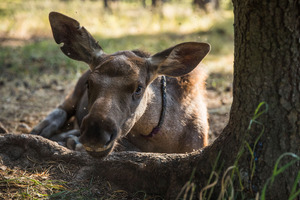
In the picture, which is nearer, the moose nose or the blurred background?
the moose nose

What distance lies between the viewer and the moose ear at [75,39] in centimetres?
446

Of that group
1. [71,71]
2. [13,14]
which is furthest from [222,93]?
[13,14]

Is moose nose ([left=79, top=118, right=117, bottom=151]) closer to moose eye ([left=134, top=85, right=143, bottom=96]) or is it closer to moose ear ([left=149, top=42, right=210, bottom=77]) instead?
moose eye ([left=134, top=85, right=143, bottom=96])

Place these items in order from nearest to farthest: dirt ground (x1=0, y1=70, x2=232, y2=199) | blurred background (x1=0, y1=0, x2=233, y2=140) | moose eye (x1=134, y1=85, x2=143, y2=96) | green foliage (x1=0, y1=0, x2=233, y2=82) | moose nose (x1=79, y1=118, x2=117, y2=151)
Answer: moose nose (x1=79, y1=118, x2=117, y2=151)
dirt ground (x1=0, y1=70, x2=232, y2=199)
moose eye (x1=134, y1=85, x2=143, y2=96)
blurred background (x1=0, y1=0, x2=233, y2=140)
green foliage (x1=0, y1=0, x2=233, y2=82)

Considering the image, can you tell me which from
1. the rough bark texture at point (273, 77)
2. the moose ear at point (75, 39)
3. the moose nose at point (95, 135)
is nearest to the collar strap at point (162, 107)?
the moose ear at point (75, 39)

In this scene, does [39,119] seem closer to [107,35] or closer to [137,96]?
[137,96]

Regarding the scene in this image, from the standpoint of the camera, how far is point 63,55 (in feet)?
34.3

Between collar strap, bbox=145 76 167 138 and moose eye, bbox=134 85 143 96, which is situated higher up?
moose eye, bbox=134 85 143 96

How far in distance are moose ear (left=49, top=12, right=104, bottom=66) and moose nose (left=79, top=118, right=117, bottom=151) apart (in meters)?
1.38

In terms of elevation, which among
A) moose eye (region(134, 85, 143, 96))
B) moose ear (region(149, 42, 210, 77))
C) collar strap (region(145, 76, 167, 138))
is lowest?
collar strap (region(145, 76, 167, 138))

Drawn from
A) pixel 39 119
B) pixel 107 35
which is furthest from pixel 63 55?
pixel 39 119

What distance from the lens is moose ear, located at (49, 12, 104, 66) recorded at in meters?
4.46

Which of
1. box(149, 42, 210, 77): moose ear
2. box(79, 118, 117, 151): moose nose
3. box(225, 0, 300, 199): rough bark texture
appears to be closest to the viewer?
Answer: box(225, 0, 300, 199): rough bark texture

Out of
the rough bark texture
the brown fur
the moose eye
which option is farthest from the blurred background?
the rough bark texture
